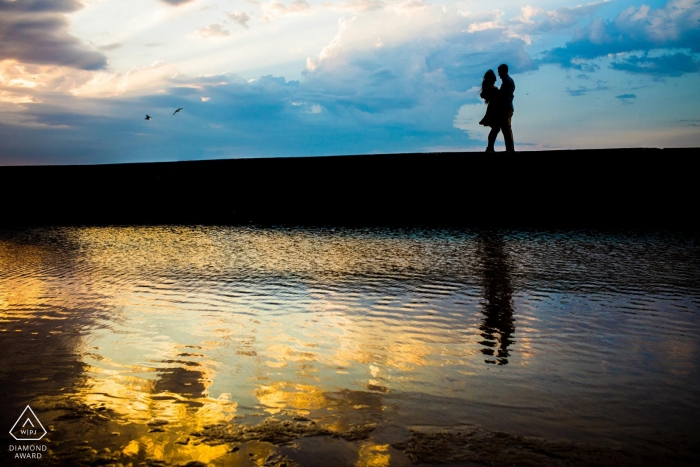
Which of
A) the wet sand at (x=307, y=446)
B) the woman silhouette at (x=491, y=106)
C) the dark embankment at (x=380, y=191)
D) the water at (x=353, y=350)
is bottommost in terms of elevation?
the wet sand at (x=307, y=446)

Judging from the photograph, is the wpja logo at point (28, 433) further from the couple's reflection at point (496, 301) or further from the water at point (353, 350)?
the couple's reflection at point (496, 301)

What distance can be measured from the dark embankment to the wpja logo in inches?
261

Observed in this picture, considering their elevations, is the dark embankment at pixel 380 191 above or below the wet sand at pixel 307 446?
above

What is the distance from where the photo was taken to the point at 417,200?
9.11 m

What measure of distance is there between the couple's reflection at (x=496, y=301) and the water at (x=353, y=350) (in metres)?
0.02

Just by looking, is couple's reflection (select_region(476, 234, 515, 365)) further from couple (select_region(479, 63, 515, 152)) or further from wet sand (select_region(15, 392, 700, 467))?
couple (select_region(479, 63, 515, 152))

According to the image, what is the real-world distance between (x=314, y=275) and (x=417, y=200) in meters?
5.12

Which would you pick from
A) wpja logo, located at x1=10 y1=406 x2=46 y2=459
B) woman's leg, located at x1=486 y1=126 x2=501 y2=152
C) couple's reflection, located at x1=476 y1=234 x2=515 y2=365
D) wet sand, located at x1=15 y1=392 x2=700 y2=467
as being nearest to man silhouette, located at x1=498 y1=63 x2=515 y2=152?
woman's leg, located at x1=486 y1=126 x2=501 y2=152

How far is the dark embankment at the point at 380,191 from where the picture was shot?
8312 mm

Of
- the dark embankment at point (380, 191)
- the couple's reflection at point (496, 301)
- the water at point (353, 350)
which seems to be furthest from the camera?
the dark embankment at point (380, 191)

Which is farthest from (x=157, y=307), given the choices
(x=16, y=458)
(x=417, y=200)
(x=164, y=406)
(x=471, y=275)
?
(x=417, y=200)

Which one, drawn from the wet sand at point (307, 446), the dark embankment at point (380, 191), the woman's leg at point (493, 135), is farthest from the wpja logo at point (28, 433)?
the woman's leg at point (493, 135)

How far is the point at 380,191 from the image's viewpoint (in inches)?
364

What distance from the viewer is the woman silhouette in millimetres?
9625
